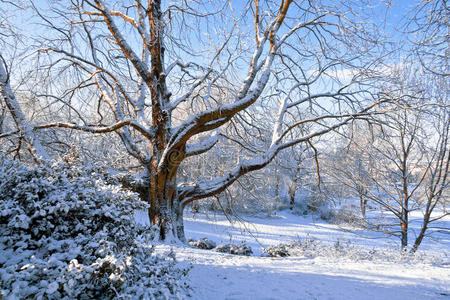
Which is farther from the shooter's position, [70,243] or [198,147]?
[198,147]

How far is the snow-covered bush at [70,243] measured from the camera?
1.79 meters

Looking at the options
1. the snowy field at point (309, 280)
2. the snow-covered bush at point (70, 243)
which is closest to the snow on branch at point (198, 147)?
the snowy field at point (309, 280)

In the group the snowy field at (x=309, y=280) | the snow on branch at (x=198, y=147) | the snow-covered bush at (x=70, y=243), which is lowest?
the snowy field at (x=309, y=280)

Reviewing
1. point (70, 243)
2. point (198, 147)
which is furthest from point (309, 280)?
point (198, 147)

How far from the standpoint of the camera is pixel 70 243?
2150 mm

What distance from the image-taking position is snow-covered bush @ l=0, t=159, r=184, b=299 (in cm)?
179

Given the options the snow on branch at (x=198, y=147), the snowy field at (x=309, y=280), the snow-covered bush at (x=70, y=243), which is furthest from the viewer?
the snow on branch at (x=198, y=147)

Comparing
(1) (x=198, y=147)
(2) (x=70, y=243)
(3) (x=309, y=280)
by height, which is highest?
(1) (x=198, y=147)

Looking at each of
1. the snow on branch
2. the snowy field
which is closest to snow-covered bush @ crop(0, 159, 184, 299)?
the snowy field

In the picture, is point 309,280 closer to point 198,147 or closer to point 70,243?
point 70,243

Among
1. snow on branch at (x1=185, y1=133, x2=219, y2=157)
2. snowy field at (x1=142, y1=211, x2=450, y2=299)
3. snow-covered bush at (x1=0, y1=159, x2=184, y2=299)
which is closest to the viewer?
snow-covered bush at (x1=0, y1=159, x2=184, y2=299)

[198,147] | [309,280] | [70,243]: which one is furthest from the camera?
[198,147]

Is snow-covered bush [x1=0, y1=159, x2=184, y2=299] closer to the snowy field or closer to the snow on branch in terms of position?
the snowy field

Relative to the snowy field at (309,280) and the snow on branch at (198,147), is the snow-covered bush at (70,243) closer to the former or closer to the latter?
the snowy field at (309,280)
